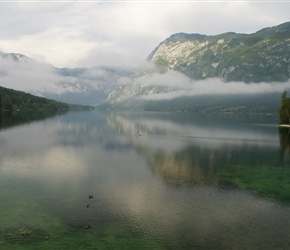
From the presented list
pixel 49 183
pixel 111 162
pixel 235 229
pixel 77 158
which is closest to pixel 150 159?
pixel 111 162

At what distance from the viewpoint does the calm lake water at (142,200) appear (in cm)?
4628

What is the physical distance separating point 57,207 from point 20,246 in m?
15.4

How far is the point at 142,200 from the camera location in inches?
2494

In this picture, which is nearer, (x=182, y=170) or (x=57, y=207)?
(x=57, y=207)

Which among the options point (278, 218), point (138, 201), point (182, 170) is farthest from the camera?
point (182, 170)

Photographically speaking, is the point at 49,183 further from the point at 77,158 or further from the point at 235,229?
the point at 235,229

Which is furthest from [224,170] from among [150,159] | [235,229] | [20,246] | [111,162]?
[20,246]

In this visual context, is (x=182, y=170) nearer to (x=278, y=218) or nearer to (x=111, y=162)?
(x=111, y=162)

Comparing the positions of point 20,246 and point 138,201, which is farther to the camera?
point 138,201

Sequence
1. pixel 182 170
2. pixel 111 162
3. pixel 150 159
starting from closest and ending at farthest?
pixel 182 170
pixel 111 162
pixel 150 159

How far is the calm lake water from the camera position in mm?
46275

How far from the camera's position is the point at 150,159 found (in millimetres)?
108938

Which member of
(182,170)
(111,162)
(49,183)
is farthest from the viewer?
(111,162)

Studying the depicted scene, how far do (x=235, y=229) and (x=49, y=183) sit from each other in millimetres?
45861
